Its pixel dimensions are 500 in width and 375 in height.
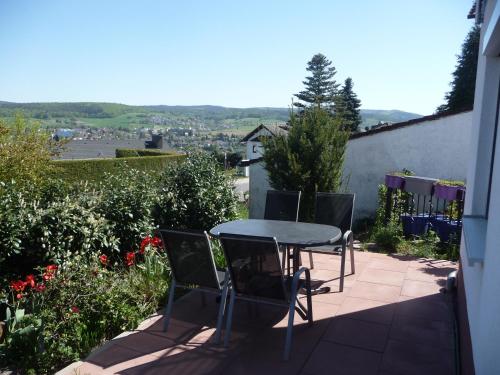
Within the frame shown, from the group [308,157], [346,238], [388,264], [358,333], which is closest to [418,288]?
[388,264]

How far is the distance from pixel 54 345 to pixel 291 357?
172cm

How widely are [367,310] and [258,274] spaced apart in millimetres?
1326

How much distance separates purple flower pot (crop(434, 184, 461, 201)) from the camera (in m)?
6.27

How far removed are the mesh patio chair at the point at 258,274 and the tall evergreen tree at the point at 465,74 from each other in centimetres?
2926

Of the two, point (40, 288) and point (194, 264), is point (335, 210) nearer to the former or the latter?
point (194, 264)

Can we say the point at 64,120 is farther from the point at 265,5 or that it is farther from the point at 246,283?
the point at 246,283

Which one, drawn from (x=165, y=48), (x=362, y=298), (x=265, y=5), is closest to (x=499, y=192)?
(x=362, y=298)

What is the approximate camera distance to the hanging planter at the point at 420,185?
6691mm

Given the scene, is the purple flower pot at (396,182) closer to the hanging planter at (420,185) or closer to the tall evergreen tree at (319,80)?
the hanging planter at (420,185)

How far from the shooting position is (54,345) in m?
2.82

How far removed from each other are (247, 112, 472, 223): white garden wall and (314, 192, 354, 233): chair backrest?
4.54 m

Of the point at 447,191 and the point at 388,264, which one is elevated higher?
the point at 447,191

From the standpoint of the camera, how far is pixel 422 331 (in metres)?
3.25

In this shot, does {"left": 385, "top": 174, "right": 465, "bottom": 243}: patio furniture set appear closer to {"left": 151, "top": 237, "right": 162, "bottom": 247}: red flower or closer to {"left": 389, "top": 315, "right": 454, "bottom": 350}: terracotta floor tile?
{"left": 389, "top": 315, "right": 454, "bottom": 350}: terracotta floor tile
